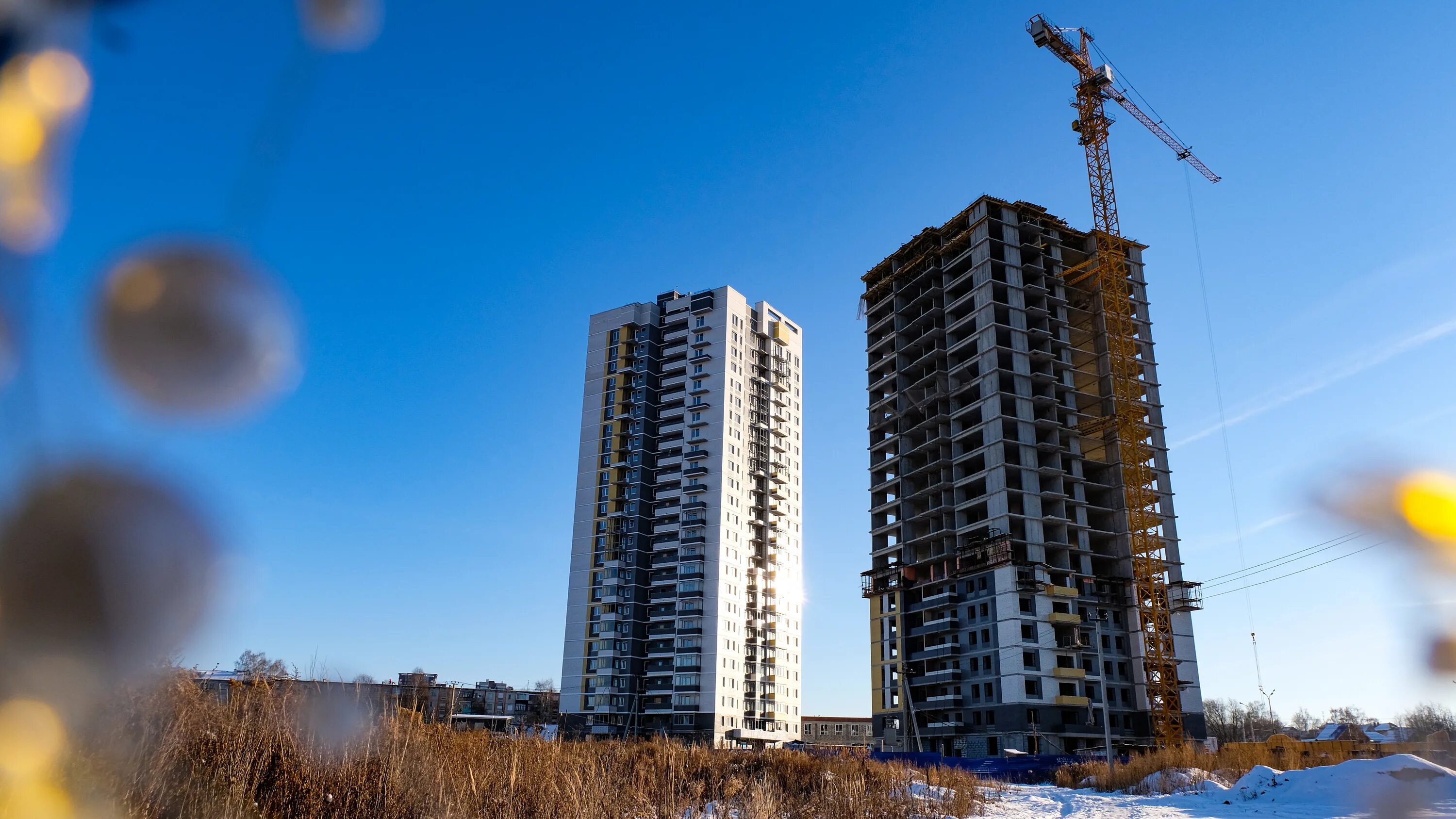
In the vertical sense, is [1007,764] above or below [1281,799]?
below

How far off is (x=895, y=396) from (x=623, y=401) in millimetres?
43136

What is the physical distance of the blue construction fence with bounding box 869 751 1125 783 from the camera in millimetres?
42094

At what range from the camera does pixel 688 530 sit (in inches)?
4488

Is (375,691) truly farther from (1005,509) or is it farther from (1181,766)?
(1005,509)

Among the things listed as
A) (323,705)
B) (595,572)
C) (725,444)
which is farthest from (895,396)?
(323,705)

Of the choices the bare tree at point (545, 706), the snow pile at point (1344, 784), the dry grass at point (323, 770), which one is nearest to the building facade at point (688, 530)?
the bare tree at point (545, 706)

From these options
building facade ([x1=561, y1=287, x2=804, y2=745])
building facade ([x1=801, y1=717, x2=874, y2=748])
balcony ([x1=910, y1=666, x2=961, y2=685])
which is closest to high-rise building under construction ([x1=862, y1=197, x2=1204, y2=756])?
balcony ([x1=910, y1=666, x2=961, y2=685])

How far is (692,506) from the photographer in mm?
114812

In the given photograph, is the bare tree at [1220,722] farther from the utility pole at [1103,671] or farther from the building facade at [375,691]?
the building facade at [375,691]

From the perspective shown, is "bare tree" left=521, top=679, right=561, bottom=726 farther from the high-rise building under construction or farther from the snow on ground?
the snow on ground

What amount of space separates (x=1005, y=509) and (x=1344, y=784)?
57239mm

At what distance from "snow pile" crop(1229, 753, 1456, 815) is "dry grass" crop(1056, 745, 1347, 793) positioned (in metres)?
7.07

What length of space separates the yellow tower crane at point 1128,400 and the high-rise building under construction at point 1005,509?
124cm

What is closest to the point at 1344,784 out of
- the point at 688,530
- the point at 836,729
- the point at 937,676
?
the point at 937,676
